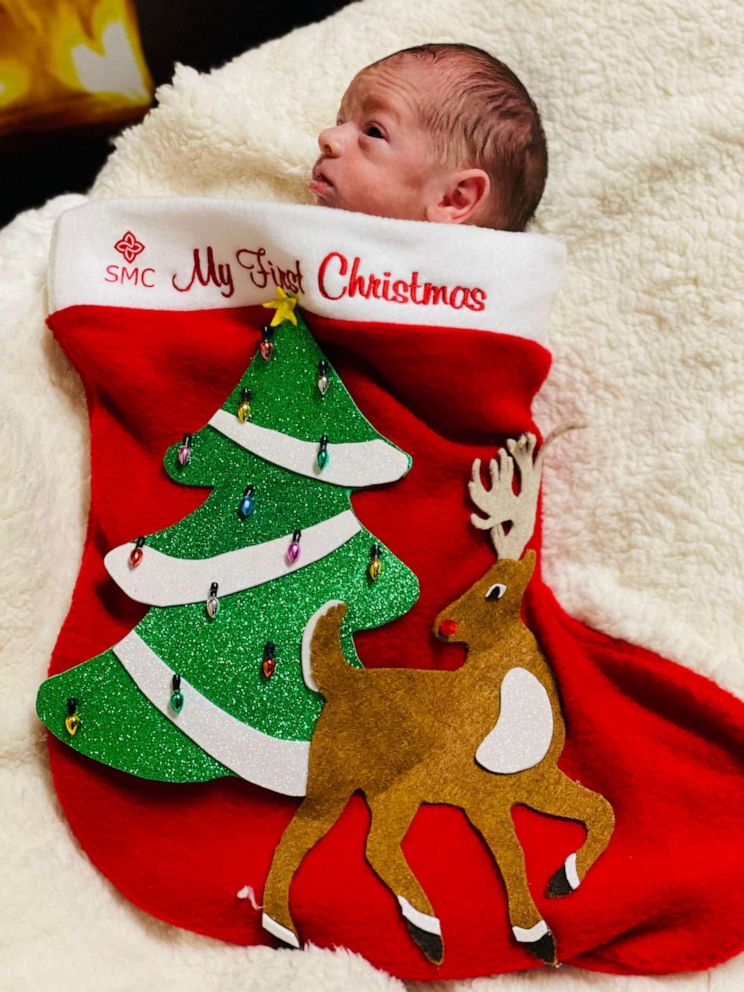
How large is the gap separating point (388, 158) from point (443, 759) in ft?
2.00

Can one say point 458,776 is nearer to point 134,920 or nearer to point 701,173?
point 134,920

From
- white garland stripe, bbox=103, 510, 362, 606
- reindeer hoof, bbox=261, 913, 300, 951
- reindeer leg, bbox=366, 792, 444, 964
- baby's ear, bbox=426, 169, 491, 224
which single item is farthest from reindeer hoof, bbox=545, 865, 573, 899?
baby's ear, bbox=426, 169, 491, 224

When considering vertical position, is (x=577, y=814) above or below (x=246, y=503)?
below

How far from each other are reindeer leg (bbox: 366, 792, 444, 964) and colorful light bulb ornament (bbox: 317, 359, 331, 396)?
1.28ft

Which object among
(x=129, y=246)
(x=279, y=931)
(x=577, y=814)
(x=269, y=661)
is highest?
(x=129, y=246)

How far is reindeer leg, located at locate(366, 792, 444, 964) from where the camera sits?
89 centimetres

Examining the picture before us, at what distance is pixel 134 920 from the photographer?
3.04 feet

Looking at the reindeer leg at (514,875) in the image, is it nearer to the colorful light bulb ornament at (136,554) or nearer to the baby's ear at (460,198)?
the colorful light bulb ornament at (136,554)

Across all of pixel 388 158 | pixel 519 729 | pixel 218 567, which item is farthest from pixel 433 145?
pixel 519 729

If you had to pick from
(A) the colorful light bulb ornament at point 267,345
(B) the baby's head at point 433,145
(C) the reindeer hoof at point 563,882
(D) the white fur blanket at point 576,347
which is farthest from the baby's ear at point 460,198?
(C) the reindeer hoof at point 563,882

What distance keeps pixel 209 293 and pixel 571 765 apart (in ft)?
1.96

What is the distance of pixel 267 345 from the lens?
0.97 meters

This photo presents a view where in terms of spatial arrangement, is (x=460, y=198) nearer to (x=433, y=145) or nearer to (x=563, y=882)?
(x=433, y=145)

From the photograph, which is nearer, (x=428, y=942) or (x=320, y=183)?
(x=428, y=942)
